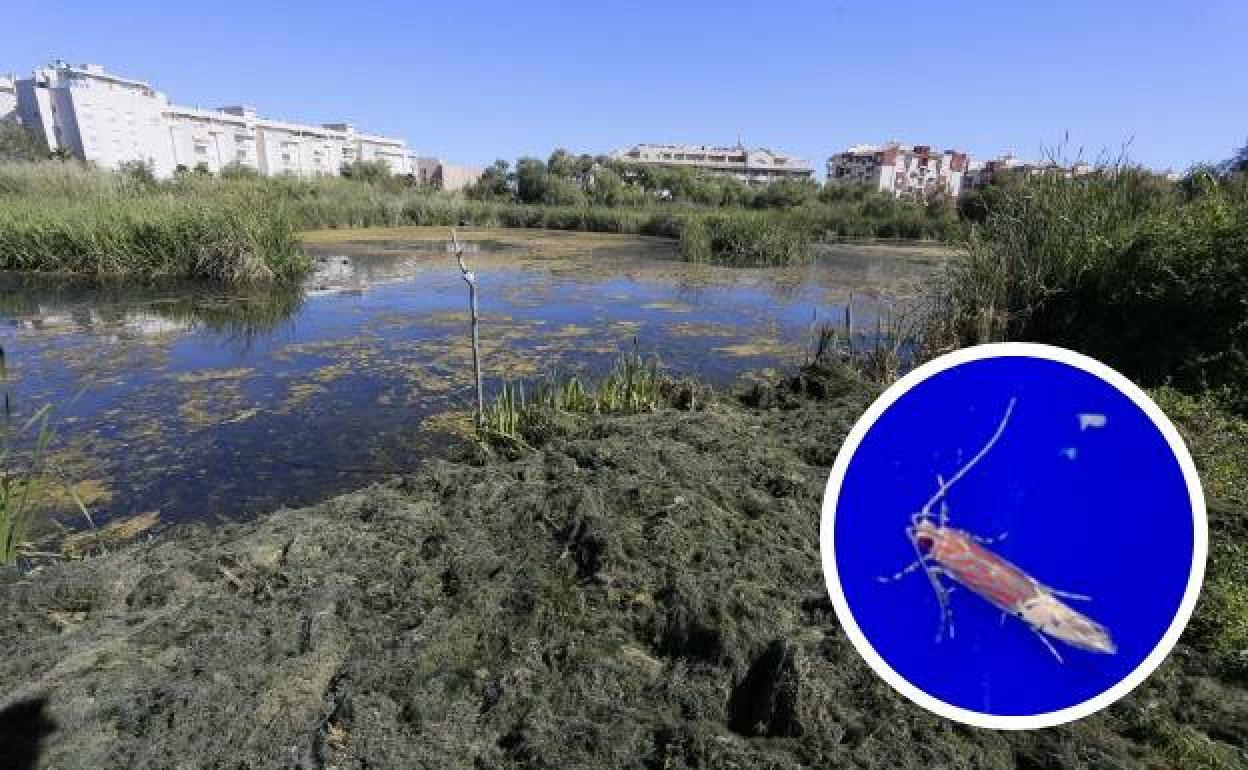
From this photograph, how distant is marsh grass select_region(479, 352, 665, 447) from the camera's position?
4523 mm

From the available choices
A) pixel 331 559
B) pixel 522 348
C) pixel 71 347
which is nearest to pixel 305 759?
pixel 331 559

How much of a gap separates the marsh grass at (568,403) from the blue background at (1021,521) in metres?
3.66

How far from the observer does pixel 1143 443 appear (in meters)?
0.84

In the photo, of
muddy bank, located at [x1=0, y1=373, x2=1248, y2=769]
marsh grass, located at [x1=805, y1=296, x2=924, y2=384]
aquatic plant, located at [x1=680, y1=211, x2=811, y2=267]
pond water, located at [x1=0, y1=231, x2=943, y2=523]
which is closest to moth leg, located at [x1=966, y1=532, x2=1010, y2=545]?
muddy bank, located at [x1=0, y1=373, x2=1248, y2=769]

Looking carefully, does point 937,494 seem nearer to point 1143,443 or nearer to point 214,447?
point 1143,443

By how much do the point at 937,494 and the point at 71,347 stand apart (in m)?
9.88

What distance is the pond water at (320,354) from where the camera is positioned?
4652mm

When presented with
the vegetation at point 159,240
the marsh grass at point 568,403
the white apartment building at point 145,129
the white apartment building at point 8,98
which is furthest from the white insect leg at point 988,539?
the white apartment building at point 8,98

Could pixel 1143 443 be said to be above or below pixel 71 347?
above

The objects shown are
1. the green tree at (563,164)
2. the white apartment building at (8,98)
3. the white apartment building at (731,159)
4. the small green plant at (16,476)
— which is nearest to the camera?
A: the small green plant at (16,476)

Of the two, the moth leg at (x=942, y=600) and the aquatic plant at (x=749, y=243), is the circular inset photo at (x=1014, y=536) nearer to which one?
the moth leg at (x=942, y=600)

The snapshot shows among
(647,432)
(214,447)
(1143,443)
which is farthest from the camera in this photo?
(214,447)

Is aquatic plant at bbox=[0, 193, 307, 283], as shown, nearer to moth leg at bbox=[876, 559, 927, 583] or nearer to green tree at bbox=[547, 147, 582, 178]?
moth leg at bbox=[876, 559, 927, 583]

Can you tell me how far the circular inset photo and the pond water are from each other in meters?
4.10
